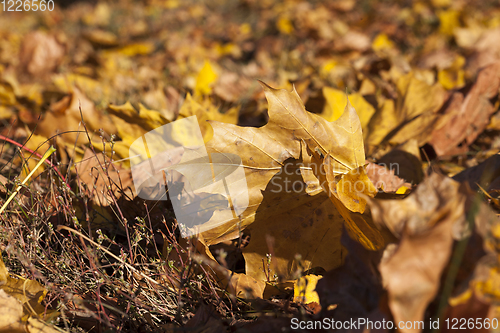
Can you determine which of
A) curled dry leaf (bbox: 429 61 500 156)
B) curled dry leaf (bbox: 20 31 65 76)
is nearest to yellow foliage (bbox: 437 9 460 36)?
curled dry leaf (bbox: 429 61 500 156)

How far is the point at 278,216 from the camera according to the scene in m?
0.76

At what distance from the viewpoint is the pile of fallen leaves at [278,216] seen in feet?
1.39

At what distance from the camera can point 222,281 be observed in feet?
2.21

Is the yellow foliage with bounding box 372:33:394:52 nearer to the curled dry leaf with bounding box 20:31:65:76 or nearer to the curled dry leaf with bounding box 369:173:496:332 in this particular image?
the curled dry leaf with bounding box 369:173:496:332

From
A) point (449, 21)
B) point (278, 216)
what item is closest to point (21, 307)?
point (278, 216)

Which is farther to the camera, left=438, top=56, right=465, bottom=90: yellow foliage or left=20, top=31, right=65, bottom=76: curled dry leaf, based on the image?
left=20, top=31, right=65, bottom=76: curled dry leaf

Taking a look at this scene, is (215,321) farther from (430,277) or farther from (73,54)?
(73,54)

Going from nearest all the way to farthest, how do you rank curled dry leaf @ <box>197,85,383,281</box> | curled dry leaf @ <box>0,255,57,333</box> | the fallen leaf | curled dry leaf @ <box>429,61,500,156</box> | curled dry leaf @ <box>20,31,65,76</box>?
curled dry leaf @ <box>0,255,57,333</box>, curled dry leaf @ <box>197,85,383,281</box>, curled dry leaf @ <box>429,61,500,156</box>, the fallen leaf, curled dry leaf @ <box>20,31,65,76</box>

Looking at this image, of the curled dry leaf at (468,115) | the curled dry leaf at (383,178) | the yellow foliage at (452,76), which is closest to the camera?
the curled dry leaf at (383,178)

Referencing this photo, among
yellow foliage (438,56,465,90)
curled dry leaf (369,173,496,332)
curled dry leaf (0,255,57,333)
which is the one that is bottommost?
curled dry leaf (0,255,57,333)

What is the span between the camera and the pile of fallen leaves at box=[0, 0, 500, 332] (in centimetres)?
42

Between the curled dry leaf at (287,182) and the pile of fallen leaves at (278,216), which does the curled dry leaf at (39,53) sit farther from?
the curled dry leaf at (287,182)

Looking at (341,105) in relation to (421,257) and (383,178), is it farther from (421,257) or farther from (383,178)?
(421,257)

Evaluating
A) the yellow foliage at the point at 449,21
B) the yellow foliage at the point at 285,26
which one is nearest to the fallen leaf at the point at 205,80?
the yellow foliage at the point at 285,26
